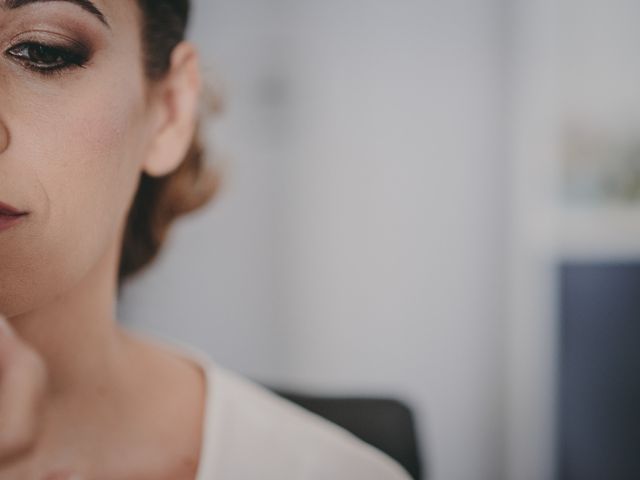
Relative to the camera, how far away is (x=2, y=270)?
40cm

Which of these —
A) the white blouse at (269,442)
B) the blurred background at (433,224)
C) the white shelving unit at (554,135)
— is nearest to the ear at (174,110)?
the white blouse at (269,442)

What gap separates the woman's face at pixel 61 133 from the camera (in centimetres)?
40

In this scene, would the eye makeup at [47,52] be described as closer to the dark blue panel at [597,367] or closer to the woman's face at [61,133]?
the woman's face at [61,133]

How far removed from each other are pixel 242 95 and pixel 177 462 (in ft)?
3.73

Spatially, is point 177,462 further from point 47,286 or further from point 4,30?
point 4,30

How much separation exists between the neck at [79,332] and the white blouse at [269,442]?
0.12m

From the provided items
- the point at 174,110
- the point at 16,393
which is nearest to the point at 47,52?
the point at 174,110

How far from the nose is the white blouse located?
34 centimetres

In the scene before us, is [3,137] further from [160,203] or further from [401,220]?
[401,220]

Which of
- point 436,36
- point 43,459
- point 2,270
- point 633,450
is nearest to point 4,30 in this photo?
point 2,270

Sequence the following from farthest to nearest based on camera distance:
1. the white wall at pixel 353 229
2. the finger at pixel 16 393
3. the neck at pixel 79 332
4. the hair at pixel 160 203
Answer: the white wall at pixel 353 229, the hair at pixel 160 203, the neck at pixel 79 332, the finger at pixel 16 393

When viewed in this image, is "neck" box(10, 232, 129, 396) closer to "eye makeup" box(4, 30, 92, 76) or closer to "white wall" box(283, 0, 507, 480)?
"eye makeup" box(4, 30, 92, 76)

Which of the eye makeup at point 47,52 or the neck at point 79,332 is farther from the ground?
the eye makeup at point 47,52

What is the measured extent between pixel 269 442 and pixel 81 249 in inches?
12.1
